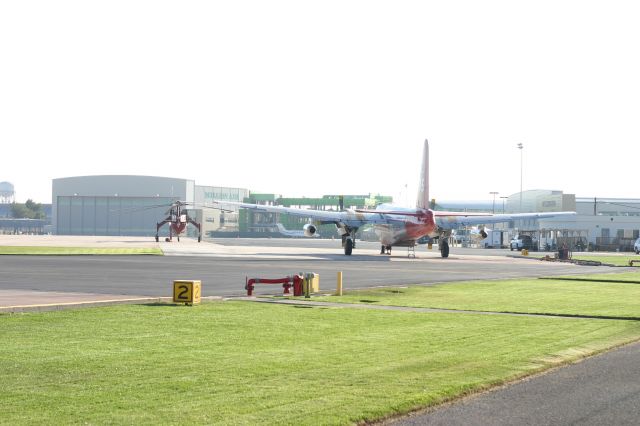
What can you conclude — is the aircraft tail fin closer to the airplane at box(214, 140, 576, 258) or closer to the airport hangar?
the airplane at box(214, 140, 576, 258)

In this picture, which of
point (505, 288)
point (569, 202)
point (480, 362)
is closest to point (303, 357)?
point (480, 362)

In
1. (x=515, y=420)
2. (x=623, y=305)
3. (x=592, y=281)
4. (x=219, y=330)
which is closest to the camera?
(x=515, y=420)

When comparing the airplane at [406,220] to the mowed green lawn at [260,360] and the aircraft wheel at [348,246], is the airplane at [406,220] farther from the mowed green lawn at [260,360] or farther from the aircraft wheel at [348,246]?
the mowed green lawn at [260,360]

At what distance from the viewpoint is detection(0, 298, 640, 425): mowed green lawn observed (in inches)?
506

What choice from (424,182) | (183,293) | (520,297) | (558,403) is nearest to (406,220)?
(424,182)

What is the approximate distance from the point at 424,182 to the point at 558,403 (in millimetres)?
62671

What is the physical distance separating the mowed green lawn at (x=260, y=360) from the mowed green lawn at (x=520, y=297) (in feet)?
11.1

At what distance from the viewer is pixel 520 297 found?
118 ft

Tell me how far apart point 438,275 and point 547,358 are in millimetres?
32540

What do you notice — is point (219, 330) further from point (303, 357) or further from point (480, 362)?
point (480, 362)

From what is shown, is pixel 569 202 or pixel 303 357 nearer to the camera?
pixel 303 357

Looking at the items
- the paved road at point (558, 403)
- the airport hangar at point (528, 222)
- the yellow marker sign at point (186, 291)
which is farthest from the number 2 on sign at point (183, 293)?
the airport hangar at point (528, 222)

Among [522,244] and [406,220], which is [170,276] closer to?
[406,220]

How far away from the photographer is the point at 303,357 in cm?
1792
